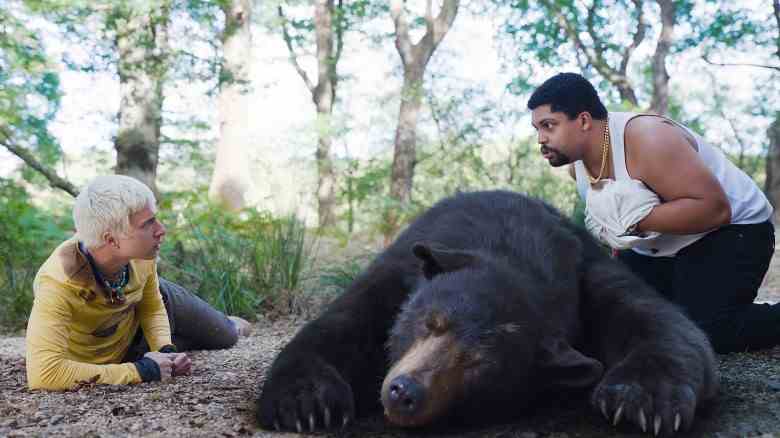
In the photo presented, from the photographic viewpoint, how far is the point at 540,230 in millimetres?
3252

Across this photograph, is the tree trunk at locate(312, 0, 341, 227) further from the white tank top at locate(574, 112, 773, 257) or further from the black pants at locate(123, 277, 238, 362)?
the white tank top at locate(574, 112, 773, 257)

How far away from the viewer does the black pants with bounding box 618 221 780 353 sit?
4137mm

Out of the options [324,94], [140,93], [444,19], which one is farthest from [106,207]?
[324,94]

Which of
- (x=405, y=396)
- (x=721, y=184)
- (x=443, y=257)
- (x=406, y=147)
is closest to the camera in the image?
(x=405, y=396)

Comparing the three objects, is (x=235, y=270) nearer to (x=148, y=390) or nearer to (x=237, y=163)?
(x=148, y=390)

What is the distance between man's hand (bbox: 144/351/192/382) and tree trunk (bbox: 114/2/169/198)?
5.29 metres

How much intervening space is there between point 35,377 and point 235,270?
11.7 feet

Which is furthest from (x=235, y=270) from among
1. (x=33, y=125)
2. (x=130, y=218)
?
(x=33, y=125)

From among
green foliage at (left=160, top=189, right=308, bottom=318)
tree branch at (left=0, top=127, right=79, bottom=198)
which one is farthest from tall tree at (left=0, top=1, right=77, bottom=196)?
green foliage at (left=160, top=189, right=308, bottom=318)

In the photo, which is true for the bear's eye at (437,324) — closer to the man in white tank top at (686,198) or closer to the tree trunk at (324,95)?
the man in white tank top at (686,198)

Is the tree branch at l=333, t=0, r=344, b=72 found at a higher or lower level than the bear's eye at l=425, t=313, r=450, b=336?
higher

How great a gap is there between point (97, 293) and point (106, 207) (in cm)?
48

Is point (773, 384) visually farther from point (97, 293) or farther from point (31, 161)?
point (31, 161)

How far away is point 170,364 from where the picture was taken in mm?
3549
